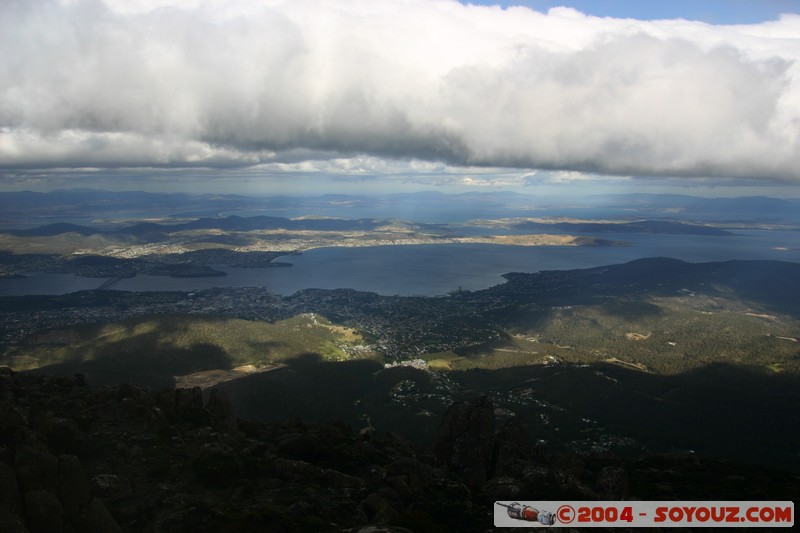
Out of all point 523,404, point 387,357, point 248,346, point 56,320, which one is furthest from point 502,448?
point 56,320

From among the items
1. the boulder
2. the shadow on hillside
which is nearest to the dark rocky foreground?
the boulder

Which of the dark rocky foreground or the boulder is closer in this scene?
the dark rocky foreground

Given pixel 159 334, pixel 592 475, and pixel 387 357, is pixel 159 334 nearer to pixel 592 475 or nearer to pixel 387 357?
pixel 387 357
